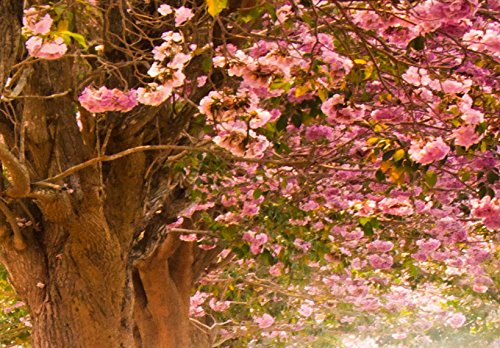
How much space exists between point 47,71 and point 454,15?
Answer: 3.33 meters

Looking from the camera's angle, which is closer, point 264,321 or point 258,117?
point 258,117

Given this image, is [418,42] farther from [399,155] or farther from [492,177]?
[492,177]

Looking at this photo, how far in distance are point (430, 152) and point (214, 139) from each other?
1.09m

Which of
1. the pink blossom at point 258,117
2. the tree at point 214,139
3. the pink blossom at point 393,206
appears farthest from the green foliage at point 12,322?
the pink blossom at point 258,117

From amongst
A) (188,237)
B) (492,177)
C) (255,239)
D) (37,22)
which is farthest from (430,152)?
(188,237)

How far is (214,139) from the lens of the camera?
4.80m

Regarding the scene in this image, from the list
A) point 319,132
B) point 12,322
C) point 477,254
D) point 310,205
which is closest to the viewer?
point 319,132

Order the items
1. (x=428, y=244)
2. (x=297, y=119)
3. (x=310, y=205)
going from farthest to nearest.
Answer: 1. (x=428, y=244)
2. (x=310, y=205)
3. (x=297, y=119)

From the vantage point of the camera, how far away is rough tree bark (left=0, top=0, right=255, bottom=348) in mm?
6488

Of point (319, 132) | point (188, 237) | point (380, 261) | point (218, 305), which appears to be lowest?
point (218, 305)

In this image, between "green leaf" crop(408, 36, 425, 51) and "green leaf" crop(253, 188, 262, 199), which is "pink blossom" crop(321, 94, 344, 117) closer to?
"green leaf" crop(408, 36, 425, 51)

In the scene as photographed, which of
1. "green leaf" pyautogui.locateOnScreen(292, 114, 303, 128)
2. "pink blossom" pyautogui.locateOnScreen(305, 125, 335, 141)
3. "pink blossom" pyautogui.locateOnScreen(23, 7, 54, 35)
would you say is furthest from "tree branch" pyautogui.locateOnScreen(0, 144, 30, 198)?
"pink blossom" pyautogui.locateOnScreen(305, 125, 335, 141)

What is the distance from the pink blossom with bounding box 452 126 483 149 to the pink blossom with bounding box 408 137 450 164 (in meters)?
0.32

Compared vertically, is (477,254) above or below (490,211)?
below
